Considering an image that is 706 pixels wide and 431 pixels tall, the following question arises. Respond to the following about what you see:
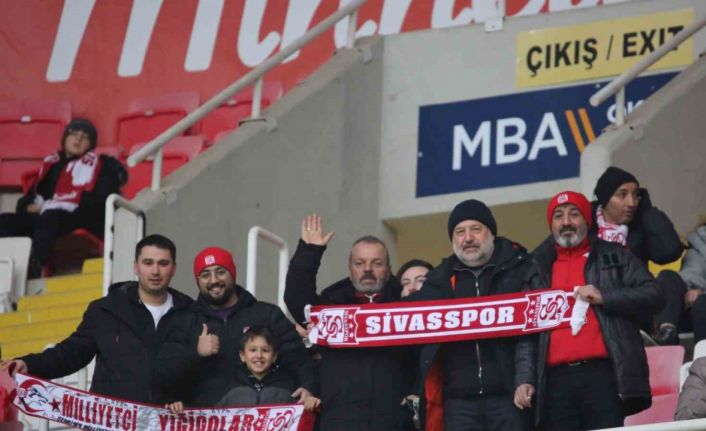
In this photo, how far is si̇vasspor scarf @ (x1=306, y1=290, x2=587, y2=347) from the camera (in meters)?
10.3

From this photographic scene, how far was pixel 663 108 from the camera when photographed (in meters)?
14.0

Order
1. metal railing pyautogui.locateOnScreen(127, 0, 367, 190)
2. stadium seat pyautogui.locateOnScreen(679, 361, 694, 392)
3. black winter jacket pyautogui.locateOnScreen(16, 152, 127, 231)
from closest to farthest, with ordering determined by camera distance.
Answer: stadium seat pyautogui.locateOnScreen(679, 361, 694, 392)
metal railing pyautogui.locateOnScreen(127, 0, 367, 190)
black winter jacket pyautogui.locateOnScreen(16, 152, 127, 231)

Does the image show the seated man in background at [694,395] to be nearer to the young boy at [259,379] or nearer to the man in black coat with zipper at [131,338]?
the young boy at [259,379]

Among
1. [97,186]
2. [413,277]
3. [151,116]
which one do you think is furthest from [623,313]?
[151,116]

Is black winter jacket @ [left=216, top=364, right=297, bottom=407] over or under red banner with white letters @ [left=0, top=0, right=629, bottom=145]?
under

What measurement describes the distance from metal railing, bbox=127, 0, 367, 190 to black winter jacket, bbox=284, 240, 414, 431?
9.91ft

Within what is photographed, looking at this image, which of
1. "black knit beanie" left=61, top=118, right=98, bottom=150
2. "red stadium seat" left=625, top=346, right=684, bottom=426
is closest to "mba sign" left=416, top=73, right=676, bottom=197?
"black knit beanie" left=61, top=118, right=98, bottom=150

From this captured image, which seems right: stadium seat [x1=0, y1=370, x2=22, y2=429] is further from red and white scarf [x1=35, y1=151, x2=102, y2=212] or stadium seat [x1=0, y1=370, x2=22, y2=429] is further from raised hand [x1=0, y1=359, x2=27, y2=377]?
red and white scarf [x1=35, y1=151, x2=102, y2=212]

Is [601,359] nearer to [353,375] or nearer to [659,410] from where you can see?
[659,410]

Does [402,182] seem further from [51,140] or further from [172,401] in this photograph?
[172,401]

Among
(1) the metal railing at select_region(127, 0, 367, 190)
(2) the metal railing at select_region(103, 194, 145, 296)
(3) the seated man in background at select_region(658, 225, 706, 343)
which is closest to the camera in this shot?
(3) the seated man in background at select_region(658, 225, 706, 343)

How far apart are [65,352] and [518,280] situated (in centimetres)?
229

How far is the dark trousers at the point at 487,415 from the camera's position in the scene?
10.1 m

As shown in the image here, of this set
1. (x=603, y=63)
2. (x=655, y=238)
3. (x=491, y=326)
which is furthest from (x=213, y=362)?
(x=603, y=63)
